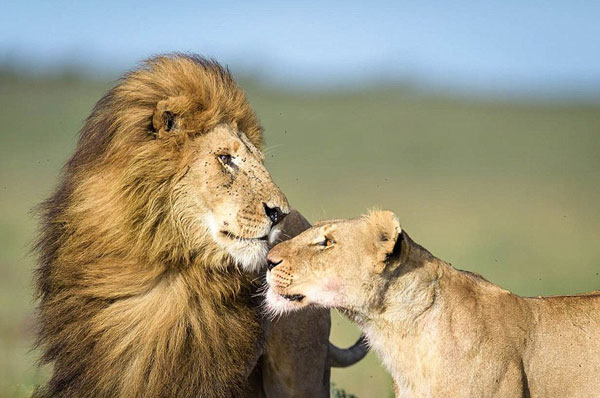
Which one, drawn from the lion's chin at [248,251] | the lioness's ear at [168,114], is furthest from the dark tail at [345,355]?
the lioness's ear at [168,114]

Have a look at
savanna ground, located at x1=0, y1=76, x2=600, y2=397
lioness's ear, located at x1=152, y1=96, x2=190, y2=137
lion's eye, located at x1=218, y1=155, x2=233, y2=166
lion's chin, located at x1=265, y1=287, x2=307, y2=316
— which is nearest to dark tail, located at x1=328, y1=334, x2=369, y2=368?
savanna ground, located at x1=0, y1=76, x2=600, y2=397

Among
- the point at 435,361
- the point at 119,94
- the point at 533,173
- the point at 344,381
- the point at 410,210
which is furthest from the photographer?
the point at 533,173

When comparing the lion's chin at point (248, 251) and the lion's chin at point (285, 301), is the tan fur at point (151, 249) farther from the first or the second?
the lion's chin at point (285, 301)

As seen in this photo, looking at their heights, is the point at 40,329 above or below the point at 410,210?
above

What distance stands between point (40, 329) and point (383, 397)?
172 inches

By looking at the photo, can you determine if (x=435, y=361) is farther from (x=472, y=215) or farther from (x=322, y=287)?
(x=472, y=215)

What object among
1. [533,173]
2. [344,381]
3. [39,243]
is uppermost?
[39,243]

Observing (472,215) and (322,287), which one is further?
(472,215)

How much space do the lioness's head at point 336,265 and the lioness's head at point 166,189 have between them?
0.14 m

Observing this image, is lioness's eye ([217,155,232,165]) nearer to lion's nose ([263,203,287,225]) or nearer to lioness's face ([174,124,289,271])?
lioness's face ([174,124,289,271])

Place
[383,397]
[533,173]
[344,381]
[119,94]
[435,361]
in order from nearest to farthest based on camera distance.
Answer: [435,361], [119,94], [383,397], [344,381], [533,173]

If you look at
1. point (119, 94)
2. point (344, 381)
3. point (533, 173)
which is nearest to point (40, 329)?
point (119, 94)

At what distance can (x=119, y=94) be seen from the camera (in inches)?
193

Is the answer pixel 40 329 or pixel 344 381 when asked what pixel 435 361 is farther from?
pixel 344 381
